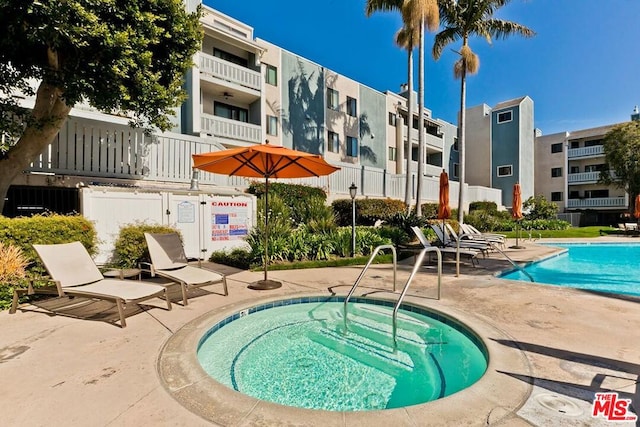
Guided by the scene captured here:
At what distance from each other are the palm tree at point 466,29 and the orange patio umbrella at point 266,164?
1284 cm

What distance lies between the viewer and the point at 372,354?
3.90m

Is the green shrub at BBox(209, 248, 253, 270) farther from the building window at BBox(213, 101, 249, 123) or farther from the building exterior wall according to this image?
the building exterior wall

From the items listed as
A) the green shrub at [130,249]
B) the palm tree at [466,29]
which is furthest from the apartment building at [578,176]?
the green shrub at [130,249]

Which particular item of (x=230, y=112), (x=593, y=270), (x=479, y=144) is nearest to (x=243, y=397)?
(x=593, y=270)

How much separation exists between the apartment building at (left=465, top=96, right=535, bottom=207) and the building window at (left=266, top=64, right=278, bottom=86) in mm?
26022

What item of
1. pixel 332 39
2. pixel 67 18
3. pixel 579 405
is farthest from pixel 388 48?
pixel 579 405

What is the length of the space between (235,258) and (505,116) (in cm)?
3548

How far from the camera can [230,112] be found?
1823 cm

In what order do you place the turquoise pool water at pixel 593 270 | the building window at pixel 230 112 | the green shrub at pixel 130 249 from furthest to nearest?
the building window at pixel 230 112 → the turquoise pool water at pixel 593 270 → the green shrub at pixel 130 249

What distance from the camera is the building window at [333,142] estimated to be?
22.8m

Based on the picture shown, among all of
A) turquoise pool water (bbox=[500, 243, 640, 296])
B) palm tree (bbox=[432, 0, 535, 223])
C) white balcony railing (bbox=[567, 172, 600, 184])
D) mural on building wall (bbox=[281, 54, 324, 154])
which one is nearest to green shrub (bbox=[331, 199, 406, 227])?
palm tree (bbox=[432, 0, 535, 223])

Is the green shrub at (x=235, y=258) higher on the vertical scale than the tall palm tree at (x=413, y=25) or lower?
lower

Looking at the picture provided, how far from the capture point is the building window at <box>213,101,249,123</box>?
17.7 meters

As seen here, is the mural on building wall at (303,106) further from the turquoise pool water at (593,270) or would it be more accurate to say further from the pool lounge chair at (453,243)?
the turquoise pool water at (593,270)
